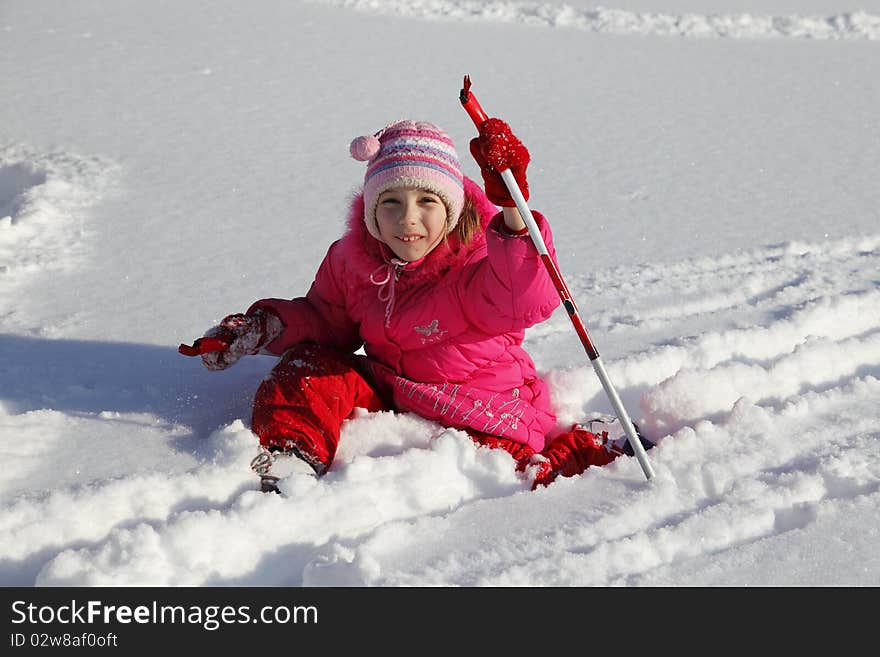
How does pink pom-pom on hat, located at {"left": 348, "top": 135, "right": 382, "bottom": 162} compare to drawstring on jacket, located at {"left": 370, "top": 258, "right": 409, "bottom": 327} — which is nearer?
pink pom-pom on hat, located at {"left": 348, "top": 135, "right": 382, "bottom": 162}

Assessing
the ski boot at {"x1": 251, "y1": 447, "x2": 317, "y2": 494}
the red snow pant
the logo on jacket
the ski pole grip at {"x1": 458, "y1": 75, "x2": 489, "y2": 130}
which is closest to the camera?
the ski pole grip at {"x1": 458, "y1": 75, "x2": 489, "y2": 130}

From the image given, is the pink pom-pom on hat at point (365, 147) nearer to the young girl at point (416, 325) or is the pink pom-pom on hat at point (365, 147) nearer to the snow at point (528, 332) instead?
the young girl at point (416, 325)

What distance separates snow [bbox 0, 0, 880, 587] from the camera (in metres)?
2.11

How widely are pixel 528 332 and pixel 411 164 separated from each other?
3.20ft

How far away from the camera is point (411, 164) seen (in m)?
2.36

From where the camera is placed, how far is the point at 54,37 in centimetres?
600

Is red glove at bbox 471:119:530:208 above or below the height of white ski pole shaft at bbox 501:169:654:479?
above

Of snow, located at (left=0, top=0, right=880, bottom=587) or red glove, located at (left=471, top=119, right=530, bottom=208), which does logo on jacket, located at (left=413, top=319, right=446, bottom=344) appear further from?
red glove, located at (left=471, top=119, right=530, bottom=208)

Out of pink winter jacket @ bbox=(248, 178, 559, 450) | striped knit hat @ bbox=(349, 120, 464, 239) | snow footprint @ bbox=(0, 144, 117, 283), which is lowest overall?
pink winter jacket @ bbox=(248, 178, 559, 450)

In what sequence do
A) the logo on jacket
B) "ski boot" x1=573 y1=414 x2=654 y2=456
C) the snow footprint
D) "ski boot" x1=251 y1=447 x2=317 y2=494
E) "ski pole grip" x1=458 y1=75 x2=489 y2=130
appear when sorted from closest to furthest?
"ski pole grip" x1=458 y1=75 x2=489 y2=130
"ski boot" x1=251 y1=447 x2=317 y2=494
the logo on jacket
"ski boot" x1=573 y1=414 x2=654 y2=456
the snow footprint

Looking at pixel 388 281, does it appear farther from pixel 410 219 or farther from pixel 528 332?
pixel 528 332

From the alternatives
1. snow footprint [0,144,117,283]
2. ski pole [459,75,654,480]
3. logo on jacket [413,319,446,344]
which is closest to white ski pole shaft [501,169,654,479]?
ski pole [459,75,654,480]

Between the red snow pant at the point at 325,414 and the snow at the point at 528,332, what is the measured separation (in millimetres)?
69
